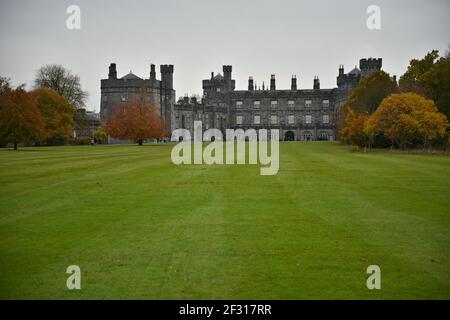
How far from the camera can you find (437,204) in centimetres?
1339

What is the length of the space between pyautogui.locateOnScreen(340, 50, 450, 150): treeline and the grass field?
22.0 meters

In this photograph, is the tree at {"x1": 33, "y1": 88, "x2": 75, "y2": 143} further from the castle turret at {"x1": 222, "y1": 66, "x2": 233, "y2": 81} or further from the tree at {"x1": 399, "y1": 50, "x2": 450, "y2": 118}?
the castle turret at {"x1": 222, "y1": 66, "x2": 233, "y2": 81}

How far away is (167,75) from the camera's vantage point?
87688 millimetres

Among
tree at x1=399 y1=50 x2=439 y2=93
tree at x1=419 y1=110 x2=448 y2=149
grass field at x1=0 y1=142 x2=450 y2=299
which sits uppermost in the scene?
tree at x1=399 y1=50 x2=439 y2=93

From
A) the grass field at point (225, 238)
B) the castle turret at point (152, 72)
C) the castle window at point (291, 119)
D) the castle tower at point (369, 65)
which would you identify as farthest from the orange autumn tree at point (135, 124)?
the castle window at point (291, 119)

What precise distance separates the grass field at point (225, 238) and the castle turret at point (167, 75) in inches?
2788

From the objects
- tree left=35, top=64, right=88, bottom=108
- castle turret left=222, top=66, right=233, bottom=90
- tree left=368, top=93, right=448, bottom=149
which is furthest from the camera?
castle turret left=222, top=66, right=233, bottom=90

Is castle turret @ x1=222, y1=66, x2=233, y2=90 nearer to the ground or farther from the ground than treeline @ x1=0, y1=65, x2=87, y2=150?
farther from the ground

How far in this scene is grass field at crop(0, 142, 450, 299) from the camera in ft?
24.1

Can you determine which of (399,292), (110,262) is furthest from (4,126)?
(399,292)

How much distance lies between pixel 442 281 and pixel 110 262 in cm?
506

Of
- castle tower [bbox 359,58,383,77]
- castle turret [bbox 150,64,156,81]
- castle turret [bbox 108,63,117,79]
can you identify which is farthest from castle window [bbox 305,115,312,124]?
castle turret [bbox 108,63,117,79]

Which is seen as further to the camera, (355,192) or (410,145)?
(410,145)
